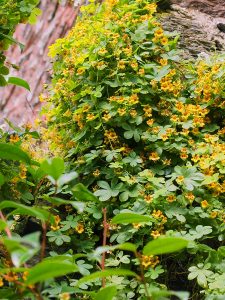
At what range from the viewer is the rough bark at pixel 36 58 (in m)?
A: 3.88

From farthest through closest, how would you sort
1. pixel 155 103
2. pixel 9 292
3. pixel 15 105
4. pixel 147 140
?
1. pixel 15 105
2. pixel 155 103
3. pixel 147 140
4. pixel 9 292

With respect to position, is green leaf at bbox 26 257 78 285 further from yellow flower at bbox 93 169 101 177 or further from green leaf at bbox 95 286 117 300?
yellow flower at bbox 93 169 101 177

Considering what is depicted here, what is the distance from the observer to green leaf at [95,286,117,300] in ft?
2.75

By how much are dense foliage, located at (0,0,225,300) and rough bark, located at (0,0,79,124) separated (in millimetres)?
1398

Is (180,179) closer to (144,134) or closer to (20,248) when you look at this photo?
(144,134)

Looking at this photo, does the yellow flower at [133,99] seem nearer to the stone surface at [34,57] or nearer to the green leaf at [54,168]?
the green leaf at [54,168]

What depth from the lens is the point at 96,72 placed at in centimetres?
219

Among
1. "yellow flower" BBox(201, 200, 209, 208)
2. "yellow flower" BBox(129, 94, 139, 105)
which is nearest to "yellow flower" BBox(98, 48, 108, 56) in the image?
"yellow flower" BBox(129, 94, 139, 105)

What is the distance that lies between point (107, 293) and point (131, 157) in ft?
3.85

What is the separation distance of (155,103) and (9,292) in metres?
1.48

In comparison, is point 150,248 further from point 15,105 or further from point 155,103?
point 15,105

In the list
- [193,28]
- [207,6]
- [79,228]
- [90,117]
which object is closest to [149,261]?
[79,228]

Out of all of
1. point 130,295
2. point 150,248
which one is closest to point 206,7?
point 130,295

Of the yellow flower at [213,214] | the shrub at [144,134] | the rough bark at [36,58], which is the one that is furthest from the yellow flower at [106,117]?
the rough bark at [36,58]
